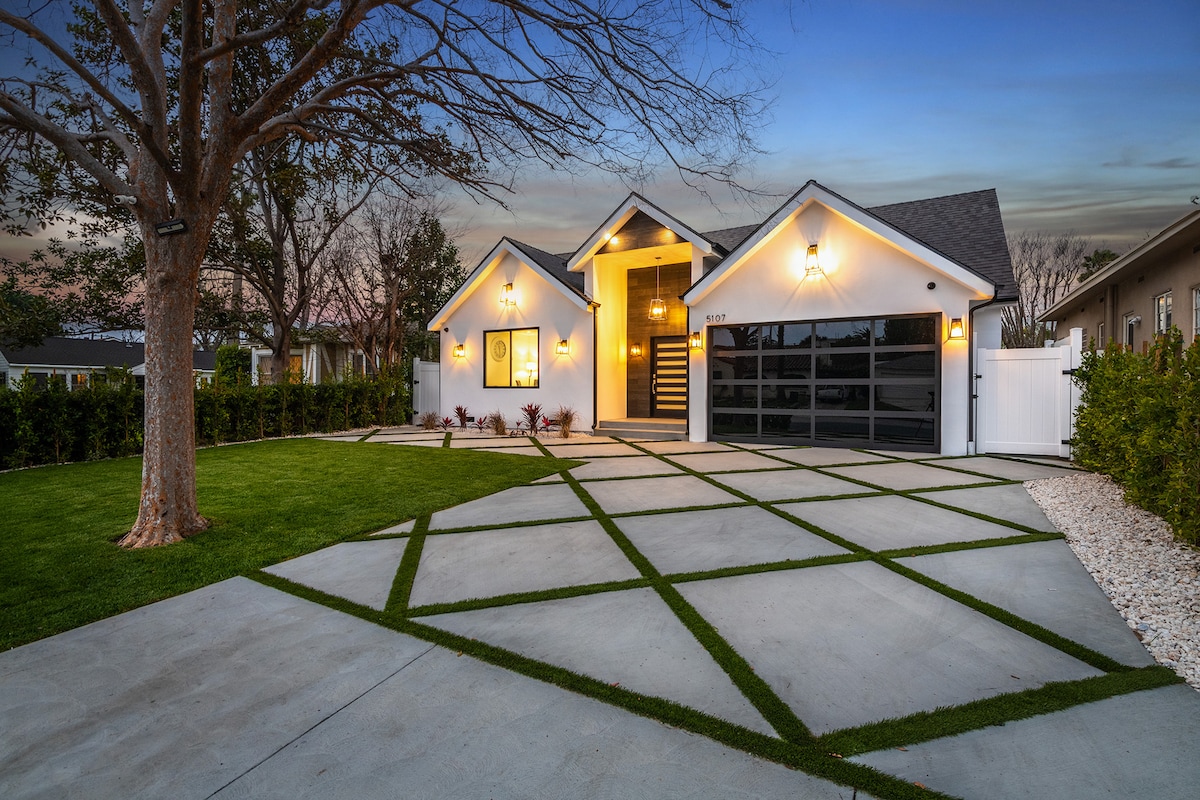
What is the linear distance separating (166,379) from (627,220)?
31.6ft

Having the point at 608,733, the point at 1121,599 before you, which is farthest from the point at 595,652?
the point at 1121,599

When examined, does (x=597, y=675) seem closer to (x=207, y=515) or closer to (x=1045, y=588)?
(x=1045, y=588)

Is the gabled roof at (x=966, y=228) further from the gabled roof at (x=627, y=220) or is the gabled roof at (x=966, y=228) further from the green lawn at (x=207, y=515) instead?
the green lawn at (x=207, y=515)

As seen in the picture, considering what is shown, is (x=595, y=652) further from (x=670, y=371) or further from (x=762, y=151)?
(x=670, y=371)

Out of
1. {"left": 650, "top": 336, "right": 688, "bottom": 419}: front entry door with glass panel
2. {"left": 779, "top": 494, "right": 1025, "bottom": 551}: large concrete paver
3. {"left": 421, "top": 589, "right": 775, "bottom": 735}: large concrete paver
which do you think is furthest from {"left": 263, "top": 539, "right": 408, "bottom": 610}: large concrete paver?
{"left": 650, "top": 336, "right": 688, "bottom": 419}: front entry door with glass panel

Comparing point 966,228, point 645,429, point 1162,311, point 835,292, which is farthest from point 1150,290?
point 645,429

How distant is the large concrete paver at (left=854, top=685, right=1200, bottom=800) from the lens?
148 cm

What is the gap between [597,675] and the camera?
2098mm

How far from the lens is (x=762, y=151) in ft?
12.0

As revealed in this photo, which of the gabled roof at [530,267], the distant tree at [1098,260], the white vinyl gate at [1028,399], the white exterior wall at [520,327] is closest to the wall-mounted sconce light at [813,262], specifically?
the white vinyl gate at [1028,399]

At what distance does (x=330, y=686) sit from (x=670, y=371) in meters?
11.5

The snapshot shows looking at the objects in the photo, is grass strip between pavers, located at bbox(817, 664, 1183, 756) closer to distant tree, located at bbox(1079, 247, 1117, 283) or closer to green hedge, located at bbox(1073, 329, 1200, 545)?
green hedge, located at bbox(1073, 329, 1200, 545)

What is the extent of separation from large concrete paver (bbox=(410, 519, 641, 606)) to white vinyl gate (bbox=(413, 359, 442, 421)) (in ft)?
36.2

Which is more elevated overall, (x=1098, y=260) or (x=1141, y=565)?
(x=1098, y=260)
